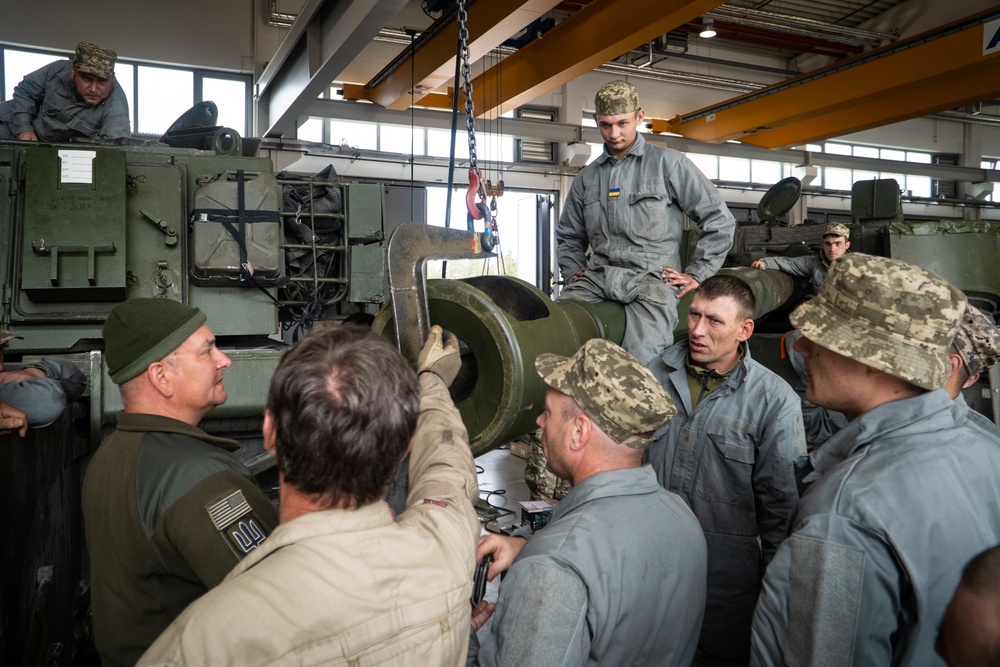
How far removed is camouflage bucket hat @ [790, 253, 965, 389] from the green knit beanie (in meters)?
1.41

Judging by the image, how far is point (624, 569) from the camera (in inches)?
60.0

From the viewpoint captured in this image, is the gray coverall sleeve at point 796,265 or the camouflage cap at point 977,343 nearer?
the camouflage cap at point 977,343

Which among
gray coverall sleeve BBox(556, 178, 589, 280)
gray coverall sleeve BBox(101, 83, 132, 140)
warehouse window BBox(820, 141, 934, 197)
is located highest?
warehouse window BBox(820, 141, 934, 197)

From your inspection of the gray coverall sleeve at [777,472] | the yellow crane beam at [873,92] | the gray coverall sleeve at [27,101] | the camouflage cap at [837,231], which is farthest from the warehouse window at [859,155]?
the gray coverall sleeve at [777,472]

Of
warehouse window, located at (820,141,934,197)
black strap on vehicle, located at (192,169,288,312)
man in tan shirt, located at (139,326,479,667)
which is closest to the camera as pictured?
man in tan shirt, located at (139,326,479,667)

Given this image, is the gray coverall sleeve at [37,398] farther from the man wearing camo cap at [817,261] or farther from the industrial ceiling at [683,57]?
the man wearing camo cap at [817,261]

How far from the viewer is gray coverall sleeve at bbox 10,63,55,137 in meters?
Answer: 4.44

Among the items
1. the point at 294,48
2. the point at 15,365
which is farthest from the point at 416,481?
the point at 294,48

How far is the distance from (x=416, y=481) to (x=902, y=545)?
88 centimetres

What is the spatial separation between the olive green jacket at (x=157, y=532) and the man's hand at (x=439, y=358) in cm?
51

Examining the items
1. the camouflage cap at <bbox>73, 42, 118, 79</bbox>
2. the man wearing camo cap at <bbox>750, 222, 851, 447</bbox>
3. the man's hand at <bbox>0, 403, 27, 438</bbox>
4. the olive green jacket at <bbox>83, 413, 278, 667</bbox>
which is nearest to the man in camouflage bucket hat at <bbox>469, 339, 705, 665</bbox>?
the olive green jacket at <bbox>83, 413, 278, 667</bbox>

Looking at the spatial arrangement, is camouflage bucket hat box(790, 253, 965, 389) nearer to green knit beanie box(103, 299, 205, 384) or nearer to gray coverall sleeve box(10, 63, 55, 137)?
green knit beanie box(103, 299, 205, 384)

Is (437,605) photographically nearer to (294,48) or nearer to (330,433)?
(330,433)

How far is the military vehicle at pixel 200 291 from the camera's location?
216 cm
